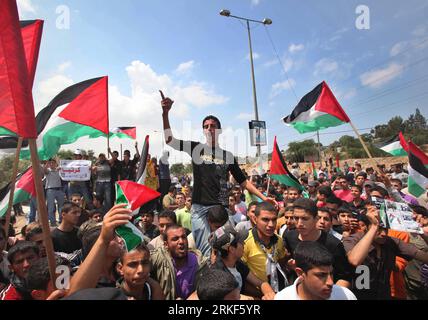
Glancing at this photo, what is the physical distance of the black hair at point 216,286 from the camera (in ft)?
6.17

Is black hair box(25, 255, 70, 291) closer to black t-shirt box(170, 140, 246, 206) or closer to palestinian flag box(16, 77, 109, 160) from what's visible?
black t-shirt box(170, 140, 246, 206)

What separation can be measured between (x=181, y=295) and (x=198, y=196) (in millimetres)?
995

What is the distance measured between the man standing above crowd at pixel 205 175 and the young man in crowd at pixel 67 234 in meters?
1.63

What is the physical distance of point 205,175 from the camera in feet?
10.0

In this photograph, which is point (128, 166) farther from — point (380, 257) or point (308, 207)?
point (380, 257)

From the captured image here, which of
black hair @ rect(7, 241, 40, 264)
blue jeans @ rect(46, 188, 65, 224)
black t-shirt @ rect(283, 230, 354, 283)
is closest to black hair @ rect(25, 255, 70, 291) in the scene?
black hair @ rect(7, 241, 40, 264)

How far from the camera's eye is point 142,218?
4.66 m

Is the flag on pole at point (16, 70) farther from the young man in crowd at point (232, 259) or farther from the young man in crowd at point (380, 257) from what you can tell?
the young man in crowd at point (380, 257)

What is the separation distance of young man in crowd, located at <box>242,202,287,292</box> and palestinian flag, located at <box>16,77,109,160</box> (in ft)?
7.45

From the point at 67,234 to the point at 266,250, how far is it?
2545 millimetres

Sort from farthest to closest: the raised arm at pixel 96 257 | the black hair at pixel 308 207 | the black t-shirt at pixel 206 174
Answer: the black t-shirt at pixel 206 174
the black hair at pixel 308 207
the raised arm at pixel 96 257

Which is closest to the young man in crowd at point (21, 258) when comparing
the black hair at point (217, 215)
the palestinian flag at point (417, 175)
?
the black hair at point (217, 215)
